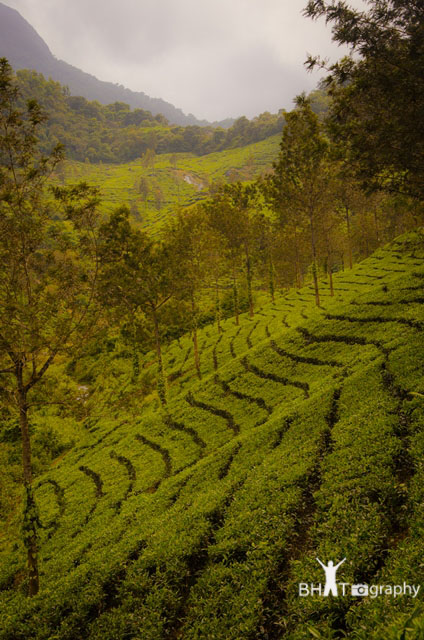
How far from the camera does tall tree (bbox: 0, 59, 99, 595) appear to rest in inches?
453

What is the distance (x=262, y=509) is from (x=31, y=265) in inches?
492

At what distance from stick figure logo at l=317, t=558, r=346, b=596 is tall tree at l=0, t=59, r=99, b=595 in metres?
10.2

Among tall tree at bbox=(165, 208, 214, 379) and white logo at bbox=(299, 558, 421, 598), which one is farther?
tall tree at bbox=(165, 208, 214, 379)

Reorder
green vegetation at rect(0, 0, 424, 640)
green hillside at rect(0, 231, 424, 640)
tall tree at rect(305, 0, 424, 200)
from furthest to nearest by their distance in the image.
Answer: tall tree at rect(305, 0, 424, 200) → green vegetation at rect(0, 0, 424, 640) → green hillside at rect(0, 231, 424, 640)

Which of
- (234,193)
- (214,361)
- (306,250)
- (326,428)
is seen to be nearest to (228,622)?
(326,428)

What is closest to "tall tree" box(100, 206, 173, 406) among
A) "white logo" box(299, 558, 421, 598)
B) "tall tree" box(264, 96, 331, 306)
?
"tall tree" box(264, 96, 331, 306)

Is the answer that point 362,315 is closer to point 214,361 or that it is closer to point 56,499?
point 214,361

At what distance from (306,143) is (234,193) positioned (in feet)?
53.7

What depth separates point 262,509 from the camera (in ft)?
34.7

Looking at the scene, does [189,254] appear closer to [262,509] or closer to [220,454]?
[220,454]

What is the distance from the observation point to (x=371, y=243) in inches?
2653

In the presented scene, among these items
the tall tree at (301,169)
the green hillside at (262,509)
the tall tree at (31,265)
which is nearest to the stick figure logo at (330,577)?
the green hillside at (262,509)

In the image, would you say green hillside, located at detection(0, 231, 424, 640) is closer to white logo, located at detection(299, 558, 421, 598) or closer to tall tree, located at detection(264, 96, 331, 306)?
white logo, located at detection(299, 558, 421, 598)

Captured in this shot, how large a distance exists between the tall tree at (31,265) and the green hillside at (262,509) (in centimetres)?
304
